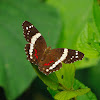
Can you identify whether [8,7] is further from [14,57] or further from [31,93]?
[31,93]

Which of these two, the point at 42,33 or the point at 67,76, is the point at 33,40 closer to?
the point at 67,76

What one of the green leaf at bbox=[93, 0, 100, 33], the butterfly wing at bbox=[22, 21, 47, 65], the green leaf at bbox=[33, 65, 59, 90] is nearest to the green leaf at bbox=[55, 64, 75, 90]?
the green leaf at bbox=[33, 65, 59, 90]

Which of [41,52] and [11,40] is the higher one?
[41,52]

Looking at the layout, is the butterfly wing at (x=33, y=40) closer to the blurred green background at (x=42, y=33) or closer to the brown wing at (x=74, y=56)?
the brown wing at (x=74, y=56)

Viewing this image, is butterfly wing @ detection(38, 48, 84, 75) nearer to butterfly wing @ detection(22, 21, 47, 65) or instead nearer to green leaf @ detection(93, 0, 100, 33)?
butterfly wing @ detection(22, 21, 47, 65)

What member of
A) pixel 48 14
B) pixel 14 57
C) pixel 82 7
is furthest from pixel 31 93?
pixel 82 7

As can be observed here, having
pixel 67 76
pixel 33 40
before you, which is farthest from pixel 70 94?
pixel 33 40
